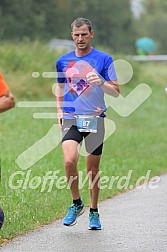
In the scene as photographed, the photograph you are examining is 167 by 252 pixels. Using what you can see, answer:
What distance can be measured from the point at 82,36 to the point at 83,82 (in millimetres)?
481

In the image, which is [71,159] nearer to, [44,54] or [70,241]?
[70,241]

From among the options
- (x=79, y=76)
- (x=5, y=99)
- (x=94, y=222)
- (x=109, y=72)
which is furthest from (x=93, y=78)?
(x=94, y=222)

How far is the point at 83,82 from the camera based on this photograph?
8.70m

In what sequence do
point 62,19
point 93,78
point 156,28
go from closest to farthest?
point 93,78, point 62,19, point 156,28

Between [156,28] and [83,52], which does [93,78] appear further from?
[156,28]

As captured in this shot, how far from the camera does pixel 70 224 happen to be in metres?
8.83

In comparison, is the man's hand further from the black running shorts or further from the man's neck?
the black running shorts

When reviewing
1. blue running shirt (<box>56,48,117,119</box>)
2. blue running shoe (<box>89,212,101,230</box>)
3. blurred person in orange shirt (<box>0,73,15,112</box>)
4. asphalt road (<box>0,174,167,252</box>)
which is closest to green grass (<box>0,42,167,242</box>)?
asphalt road (<box>0,174,167,252</box>)

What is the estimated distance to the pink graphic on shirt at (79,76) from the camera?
8.65 metres

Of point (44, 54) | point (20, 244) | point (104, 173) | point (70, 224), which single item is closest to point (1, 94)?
point (20, 244)

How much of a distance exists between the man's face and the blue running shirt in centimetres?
11

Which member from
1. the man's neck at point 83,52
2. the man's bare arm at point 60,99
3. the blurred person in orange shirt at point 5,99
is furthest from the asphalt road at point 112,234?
the man's neck at point 83,52

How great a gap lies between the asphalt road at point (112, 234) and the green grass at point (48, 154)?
0.30 metres

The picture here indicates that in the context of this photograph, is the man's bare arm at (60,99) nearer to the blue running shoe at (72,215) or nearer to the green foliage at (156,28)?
the blue running shoe at (72,215)
